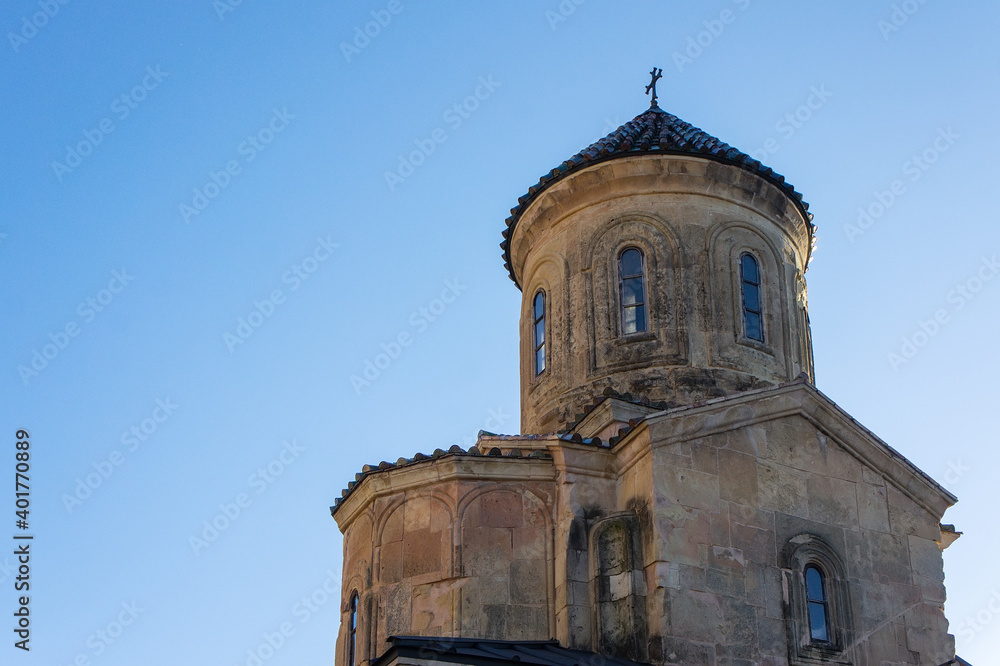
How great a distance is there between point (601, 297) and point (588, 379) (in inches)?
43.4

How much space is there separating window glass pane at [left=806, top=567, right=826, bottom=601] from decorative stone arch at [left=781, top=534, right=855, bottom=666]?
51 mm

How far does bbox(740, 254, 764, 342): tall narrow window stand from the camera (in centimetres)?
1500

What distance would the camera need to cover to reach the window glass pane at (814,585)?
39.8 feet

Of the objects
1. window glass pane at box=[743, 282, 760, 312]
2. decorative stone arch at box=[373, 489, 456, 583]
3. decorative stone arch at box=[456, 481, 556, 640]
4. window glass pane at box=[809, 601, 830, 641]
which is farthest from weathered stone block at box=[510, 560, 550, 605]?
window glass pane at box=[743, 282, 760, 312]

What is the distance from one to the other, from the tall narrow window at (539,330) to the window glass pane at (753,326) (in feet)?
8.68

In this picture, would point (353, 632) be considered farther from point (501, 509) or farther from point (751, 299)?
point (751, 299)

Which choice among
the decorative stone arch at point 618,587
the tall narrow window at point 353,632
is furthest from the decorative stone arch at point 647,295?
the tall narrow window at point 353,632

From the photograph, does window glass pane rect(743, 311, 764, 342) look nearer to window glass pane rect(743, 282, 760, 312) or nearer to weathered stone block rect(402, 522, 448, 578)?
window glass pane rect(743, 282, 760, 312)

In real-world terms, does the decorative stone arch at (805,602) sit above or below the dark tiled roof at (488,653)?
above

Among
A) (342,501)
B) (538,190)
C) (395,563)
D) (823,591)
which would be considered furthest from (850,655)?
(538,190)

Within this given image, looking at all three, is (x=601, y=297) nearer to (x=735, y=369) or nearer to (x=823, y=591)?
(x=735, y=369)

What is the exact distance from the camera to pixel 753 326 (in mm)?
15039

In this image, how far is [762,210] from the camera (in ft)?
51.5

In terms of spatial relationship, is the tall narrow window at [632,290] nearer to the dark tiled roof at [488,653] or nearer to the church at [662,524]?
the church at [662,524]
